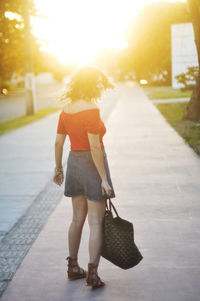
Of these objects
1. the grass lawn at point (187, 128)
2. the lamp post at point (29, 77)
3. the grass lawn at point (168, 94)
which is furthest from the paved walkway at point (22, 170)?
the grass lawn at point (168, 94)

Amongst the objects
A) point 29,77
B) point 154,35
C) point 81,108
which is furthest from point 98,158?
point 154,35

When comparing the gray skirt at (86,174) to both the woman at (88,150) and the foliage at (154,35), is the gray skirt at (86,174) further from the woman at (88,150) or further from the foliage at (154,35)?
the foliage at (154,35)

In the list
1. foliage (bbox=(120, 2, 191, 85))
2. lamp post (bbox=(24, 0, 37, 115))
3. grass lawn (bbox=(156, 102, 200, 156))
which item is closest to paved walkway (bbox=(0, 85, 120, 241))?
grass lawn (bbox=(156, 102, 200, 156))

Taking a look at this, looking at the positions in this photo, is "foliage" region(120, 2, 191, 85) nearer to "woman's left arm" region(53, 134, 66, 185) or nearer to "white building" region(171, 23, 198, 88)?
"white building" region(171, 23, 198, 88)

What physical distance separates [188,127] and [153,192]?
26.7 ft

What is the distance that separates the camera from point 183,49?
45719 mm

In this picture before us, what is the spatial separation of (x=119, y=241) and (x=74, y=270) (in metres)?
0.55

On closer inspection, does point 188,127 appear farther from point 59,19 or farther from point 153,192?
point 59,19

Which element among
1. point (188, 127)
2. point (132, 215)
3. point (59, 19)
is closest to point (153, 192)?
point (132, 215)

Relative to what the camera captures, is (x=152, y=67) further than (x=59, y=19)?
Yes

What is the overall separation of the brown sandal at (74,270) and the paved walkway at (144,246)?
0.05 meters

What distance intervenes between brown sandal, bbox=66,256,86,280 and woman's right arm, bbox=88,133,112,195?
73cm

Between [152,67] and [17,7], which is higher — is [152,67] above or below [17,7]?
below

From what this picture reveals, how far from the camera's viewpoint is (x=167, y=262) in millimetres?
4070
